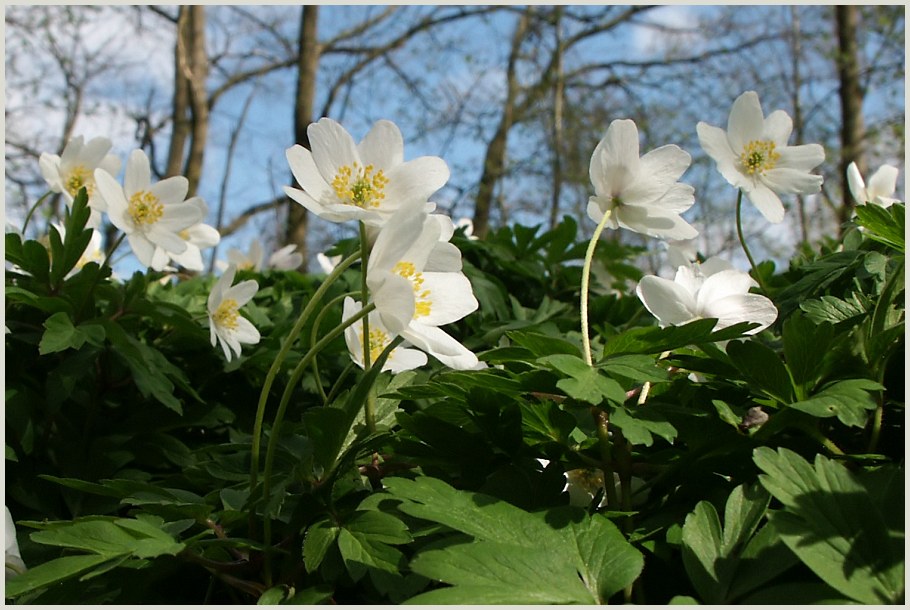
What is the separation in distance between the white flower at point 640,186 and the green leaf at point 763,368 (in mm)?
232

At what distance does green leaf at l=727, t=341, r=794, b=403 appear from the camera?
71 centimetres

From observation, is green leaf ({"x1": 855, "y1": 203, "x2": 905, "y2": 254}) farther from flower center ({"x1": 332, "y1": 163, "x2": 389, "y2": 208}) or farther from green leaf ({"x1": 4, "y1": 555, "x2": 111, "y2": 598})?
green leaf ({"x1": 4, "y1": 555, "x2": 111, "y2": 598})

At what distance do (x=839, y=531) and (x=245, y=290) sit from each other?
99 centimetres

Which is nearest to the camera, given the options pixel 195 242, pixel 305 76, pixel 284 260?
pixel 195 242

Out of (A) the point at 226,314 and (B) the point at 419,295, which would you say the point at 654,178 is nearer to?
(B) the point at 419,295

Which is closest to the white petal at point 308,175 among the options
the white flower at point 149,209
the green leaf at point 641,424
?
the green leaf at point 641,424

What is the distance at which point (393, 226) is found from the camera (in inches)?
28.2

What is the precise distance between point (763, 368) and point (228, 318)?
3.14ft

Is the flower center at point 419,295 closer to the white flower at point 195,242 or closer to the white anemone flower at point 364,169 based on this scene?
the white anemone flower at point 364,169

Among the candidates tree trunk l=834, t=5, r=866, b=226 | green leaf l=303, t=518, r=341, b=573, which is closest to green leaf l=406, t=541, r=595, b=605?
green leaf l=303, t=518, r=341, b=573

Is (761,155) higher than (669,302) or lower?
higher

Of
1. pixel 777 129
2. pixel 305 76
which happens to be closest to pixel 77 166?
pixel 777 129

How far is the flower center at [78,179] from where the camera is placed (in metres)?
1.72

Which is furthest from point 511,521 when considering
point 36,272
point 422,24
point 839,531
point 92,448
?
point 422,24
